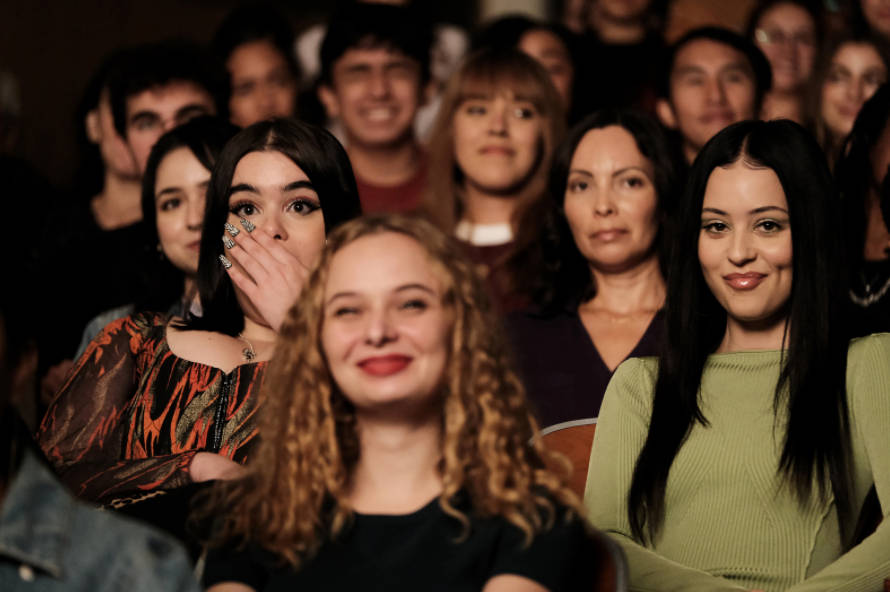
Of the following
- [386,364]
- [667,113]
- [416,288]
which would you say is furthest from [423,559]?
[667,113]

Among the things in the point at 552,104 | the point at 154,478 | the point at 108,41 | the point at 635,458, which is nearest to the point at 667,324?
the point at 635,458

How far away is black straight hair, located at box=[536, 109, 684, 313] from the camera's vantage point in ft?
10.3

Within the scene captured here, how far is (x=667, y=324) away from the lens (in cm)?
252

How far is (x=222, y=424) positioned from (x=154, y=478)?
0.20 m

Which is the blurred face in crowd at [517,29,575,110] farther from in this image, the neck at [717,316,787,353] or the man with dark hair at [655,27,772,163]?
the neck at [717,316,787,353]

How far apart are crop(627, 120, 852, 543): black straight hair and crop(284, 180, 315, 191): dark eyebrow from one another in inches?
28.4

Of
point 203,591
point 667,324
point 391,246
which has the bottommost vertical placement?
point 203,591

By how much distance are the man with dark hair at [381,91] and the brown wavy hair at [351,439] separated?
2.17m

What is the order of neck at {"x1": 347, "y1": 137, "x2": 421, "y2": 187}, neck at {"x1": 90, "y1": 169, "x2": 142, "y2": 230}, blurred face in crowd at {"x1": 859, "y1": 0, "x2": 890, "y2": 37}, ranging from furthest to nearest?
neck at {"x1": 347, "y1": 137, "x2": 421, "y2": 187} < blurred face in crowd at {"x1": 859, "y1": 0, "x2": 890, "y2": 37} < neck at {"x1": 90, "y1": 169, "x2": 142, "y2": 230}

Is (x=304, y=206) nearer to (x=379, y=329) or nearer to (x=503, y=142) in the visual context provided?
(x=379, y=329)

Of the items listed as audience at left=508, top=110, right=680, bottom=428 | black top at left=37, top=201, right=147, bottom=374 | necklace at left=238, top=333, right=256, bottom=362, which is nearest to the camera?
necklace at left=238, top=333, right=256, bottom=362

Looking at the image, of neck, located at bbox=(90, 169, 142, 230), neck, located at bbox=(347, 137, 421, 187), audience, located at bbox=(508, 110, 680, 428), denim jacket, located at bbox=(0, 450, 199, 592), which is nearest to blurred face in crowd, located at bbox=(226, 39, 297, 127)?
neck, located at bbox=(347, 137, 421, 187)

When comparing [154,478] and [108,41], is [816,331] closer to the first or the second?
[154,478]

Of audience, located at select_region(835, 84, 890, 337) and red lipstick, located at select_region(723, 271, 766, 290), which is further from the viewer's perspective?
audience, located at select_region(835, 84, 890, 337)
